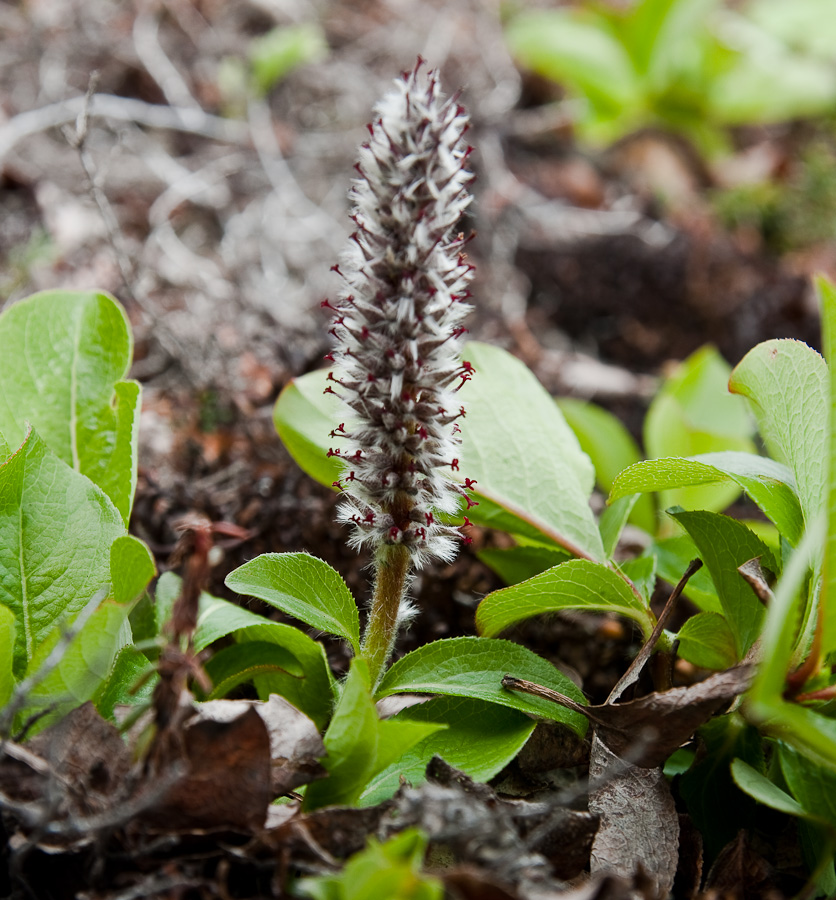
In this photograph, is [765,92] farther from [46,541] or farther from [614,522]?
[46,541]

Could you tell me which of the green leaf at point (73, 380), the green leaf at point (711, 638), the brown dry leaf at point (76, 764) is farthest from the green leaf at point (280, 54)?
the brown dry leaf at point (76, 764)

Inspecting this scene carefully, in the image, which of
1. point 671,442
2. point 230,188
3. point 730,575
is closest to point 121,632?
point 730,575

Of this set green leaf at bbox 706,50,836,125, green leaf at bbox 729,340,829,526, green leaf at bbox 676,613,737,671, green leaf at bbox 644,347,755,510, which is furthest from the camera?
green leaf at bbox 706,50,836,125

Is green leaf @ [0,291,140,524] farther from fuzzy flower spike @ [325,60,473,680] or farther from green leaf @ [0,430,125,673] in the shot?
fuzzy flower spike @ [325,60,473,680]

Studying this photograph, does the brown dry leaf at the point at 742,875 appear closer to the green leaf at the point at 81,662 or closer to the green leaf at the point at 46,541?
the green leaf at the point at 81,662

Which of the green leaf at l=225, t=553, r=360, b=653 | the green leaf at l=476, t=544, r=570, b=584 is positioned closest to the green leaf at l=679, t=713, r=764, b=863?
the green leaf at l=476, t=544, r=570, b=584

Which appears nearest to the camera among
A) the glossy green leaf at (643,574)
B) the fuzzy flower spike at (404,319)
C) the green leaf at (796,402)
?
the fuzzy flower spike at (404,319)

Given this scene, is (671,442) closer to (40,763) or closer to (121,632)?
(121,632)
